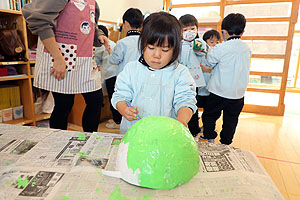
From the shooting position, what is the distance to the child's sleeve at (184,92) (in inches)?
34.9

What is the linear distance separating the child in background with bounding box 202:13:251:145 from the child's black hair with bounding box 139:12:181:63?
0.88 metres

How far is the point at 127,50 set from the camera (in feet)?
5.96

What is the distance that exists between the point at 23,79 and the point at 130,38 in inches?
40.5

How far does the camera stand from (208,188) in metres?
0.55

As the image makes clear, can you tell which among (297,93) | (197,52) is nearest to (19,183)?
(197,52)

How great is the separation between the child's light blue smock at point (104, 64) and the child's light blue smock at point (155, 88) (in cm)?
128

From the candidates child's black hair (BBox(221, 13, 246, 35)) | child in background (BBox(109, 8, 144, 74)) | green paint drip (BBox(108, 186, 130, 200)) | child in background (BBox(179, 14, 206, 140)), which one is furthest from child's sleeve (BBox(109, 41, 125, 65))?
green paint drip (BBox(108, 186, 130, 200))

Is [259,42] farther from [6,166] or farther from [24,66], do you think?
[6,166]

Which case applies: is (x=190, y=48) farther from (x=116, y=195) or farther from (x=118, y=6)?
(x=118, y=6)

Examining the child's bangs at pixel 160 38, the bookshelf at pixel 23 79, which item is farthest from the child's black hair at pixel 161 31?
the bookshelf at pixel 23 79

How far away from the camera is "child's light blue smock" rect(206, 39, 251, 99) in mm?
1554

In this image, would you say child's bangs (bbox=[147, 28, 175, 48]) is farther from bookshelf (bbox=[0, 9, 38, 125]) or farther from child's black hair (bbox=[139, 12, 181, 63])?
bookshelf (bbox=[0, 9, 38, 125])

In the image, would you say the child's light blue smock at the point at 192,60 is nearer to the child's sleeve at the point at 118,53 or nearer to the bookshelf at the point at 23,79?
the child's sleeve at the point at 118,53

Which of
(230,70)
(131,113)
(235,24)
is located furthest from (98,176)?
(235,24)
